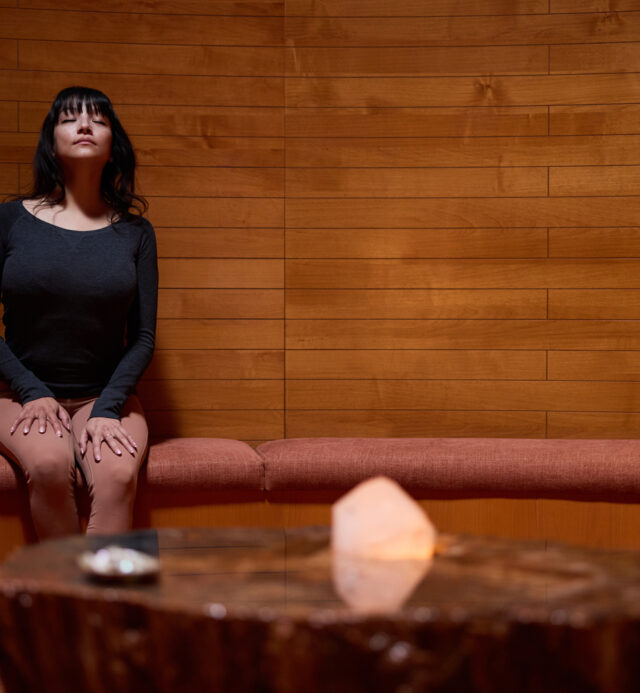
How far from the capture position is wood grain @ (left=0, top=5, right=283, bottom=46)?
352 centimetres

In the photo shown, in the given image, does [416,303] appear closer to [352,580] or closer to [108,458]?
[108,458]

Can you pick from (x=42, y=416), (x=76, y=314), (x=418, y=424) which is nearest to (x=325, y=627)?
(x=42, y=416)

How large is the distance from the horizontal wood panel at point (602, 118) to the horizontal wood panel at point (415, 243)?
0.49m

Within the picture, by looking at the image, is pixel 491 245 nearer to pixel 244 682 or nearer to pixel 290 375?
pixel 290 375

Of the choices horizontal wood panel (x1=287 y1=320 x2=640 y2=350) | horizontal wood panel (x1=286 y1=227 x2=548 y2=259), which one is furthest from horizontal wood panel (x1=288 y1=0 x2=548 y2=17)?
horizontal wood panel (x1=287 y1=320 x2=640 y2=350)

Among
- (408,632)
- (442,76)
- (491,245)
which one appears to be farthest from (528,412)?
(408,632)

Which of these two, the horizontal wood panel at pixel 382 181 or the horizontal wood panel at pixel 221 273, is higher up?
the horizontal wood panel at pixel 382 181

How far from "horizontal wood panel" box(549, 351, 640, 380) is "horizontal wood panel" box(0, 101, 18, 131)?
254cm

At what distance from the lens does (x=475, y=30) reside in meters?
3.56

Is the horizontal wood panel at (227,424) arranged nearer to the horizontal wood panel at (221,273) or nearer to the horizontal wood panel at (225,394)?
the horizontal wood panel at (225,394)

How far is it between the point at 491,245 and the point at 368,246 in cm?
54

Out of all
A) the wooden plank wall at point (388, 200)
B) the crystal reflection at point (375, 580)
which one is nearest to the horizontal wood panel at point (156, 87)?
the wooden plank wall at point (388, 200)

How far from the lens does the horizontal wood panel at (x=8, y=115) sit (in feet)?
11.6

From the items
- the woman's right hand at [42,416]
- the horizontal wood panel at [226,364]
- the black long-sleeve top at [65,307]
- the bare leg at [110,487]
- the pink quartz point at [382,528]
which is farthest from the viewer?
the horizontal wood panel at [226,364]
